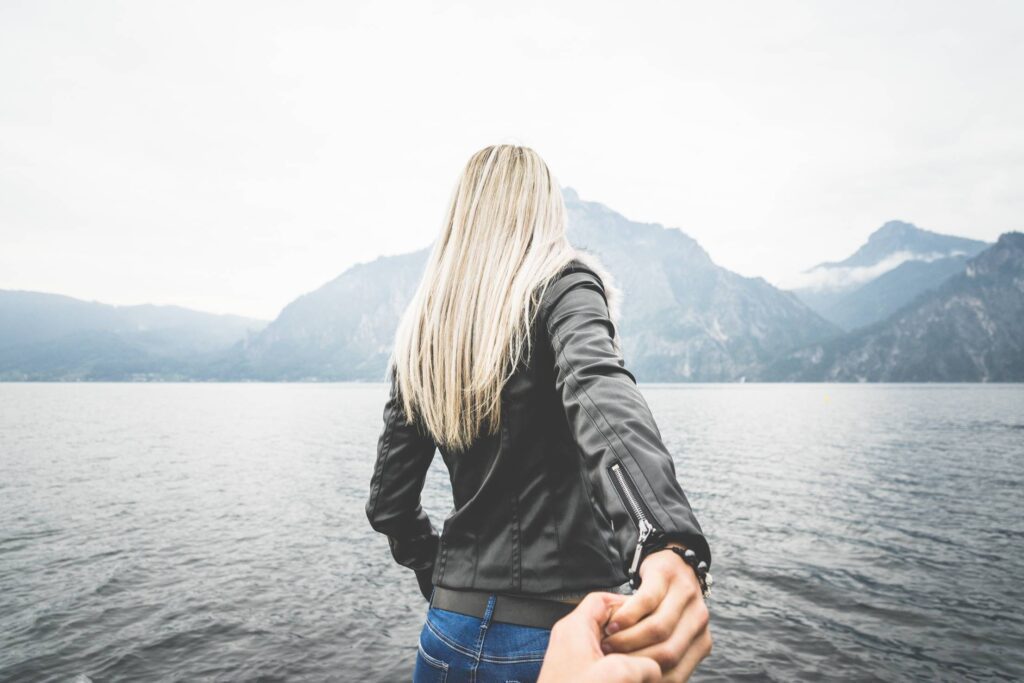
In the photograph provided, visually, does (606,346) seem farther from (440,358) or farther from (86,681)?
(86,681)

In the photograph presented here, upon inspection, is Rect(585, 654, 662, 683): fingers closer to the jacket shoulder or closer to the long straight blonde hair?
the jacket shoulder

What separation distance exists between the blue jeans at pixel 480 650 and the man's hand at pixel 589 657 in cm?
125

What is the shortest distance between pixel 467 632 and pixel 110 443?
61782 mm

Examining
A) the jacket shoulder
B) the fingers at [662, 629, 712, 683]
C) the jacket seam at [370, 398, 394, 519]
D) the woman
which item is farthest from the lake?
the fingers at [662, 629, 712, 683]

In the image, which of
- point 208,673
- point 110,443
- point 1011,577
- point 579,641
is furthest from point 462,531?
point 110,443

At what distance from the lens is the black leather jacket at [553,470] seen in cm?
145

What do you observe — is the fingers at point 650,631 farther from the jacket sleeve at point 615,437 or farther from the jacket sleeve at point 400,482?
the jacket sleeve at point 400,482

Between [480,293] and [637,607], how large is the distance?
1519mm

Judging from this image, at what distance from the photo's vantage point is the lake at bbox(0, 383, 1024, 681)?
12.0 m

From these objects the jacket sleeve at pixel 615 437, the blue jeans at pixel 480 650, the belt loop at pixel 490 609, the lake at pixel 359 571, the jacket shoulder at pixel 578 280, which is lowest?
the lake at pixel 359 571

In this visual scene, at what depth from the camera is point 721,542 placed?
20.5 meters

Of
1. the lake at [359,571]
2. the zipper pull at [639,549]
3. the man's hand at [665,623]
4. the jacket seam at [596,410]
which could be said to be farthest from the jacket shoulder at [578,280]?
the lake at [359,571]

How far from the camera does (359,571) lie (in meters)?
17.8

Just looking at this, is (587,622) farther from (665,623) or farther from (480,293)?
(480,293)
